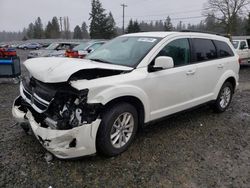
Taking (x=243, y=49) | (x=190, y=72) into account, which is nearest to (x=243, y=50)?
(x=243, y=49)

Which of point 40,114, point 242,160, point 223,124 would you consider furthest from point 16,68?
point 242,160

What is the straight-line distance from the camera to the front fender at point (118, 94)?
316 centimetres

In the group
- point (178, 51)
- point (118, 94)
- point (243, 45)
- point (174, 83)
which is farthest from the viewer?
point (243, 45)

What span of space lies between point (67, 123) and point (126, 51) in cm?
175

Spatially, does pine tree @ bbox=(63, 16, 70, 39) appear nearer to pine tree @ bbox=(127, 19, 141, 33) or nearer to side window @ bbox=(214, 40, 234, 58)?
pine tree @ bbox=(127, 19, 141, 33)

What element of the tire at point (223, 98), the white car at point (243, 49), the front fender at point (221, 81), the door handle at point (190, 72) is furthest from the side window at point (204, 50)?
the white car at point (243, 49)

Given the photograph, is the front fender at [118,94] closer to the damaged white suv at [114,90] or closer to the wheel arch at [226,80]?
the damaged white suv at [114,90]

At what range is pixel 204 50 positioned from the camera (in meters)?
4.98

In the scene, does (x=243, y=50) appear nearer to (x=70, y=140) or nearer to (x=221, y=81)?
(x=221, y=81)

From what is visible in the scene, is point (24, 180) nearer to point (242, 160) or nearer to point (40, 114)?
point (40, 114)

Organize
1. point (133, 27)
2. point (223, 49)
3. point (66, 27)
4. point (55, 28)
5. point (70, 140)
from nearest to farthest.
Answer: point (70, 140) → point (223, 49) → point (133, 27) → point (55, 28) → point (66, 27)

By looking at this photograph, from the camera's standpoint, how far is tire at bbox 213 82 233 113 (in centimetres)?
555

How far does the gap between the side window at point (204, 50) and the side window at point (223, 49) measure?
0.18m

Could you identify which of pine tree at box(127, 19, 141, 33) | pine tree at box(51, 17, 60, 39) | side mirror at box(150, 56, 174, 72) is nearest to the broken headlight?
side mirror at box(150, 56, 174, 72)
